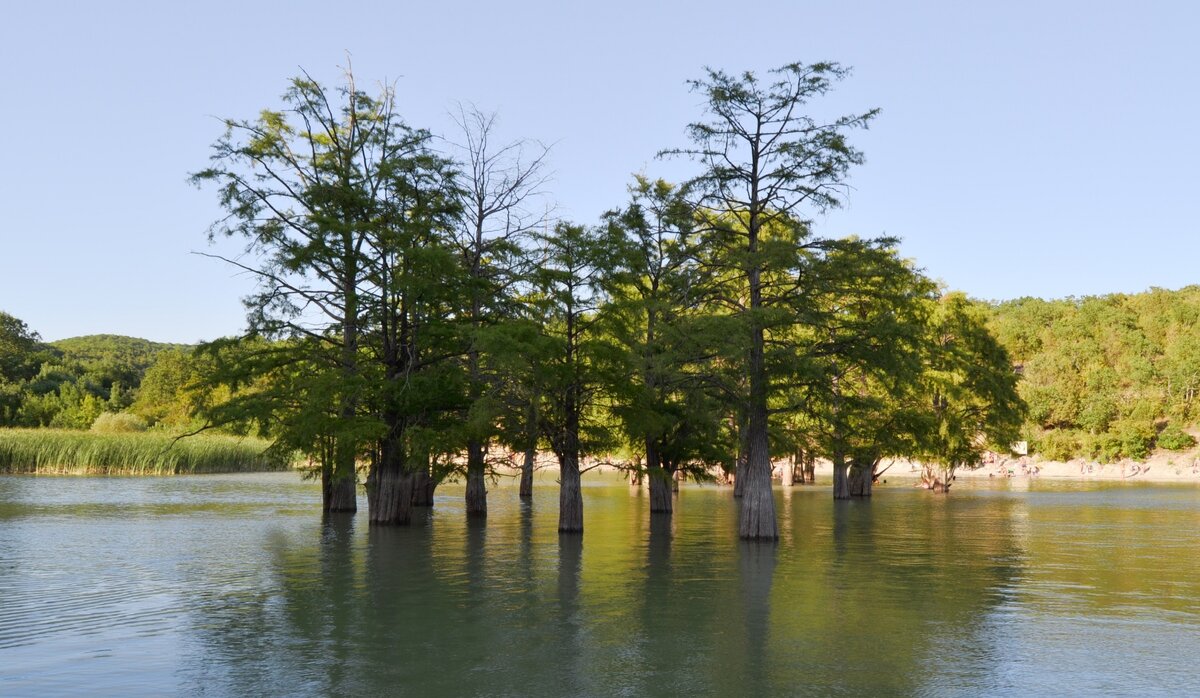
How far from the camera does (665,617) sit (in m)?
17.6

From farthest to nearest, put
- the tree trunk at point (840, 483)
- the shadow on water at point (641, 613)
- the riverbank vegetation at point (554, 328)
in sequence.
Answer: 1. the tree trunk at point (840, 483)
2. the riverbank vegetation at point (554, 328)
3. the shadow on water at point (641, 613)

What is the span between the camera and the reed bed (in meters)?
59.0

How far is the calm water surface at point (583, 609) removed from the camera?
520 inches

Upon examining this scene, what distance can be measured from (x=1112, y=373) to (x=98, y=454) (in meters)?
96.6

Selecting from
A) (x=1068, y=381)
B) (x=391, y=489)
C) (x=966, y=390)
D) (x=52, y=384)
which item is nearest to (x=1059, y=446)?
(x=1068, y=381)

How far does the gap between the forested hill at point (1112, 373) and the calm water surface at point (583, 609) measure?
229ft

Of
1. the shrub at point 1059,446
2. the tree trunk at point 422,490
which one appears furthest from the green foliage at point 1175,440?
the tree trunk at point 422,490

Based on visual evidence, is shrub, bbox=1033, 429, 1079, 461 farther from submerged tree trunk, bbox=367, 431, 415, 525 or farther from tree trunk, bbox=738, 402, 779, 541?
submerged tree trunk, bbox=367, 431, 415, 525

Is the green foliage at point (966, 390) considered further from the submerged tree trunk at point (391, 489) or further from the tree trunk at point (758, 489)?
the submerged tree trunk at point (391, 489)

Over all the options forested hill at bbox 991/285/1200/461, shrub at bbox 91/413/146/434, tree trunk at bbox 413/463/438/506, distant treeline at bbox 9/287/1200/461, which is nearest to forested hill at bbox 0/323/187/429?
distant treeline at bbox 9/287/1200/461

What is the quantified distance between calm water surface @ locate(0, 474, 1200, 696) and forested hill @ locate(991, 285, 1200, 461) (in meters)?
69.7

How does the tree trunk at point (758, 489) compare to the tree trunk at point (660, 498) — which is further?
the tree trunk at point (660, 498)

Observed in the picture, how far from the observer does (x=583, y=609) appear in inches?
728

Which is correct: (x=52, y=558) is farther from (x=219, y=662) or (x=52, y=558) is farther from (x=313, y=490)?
(x=313, y=490)
